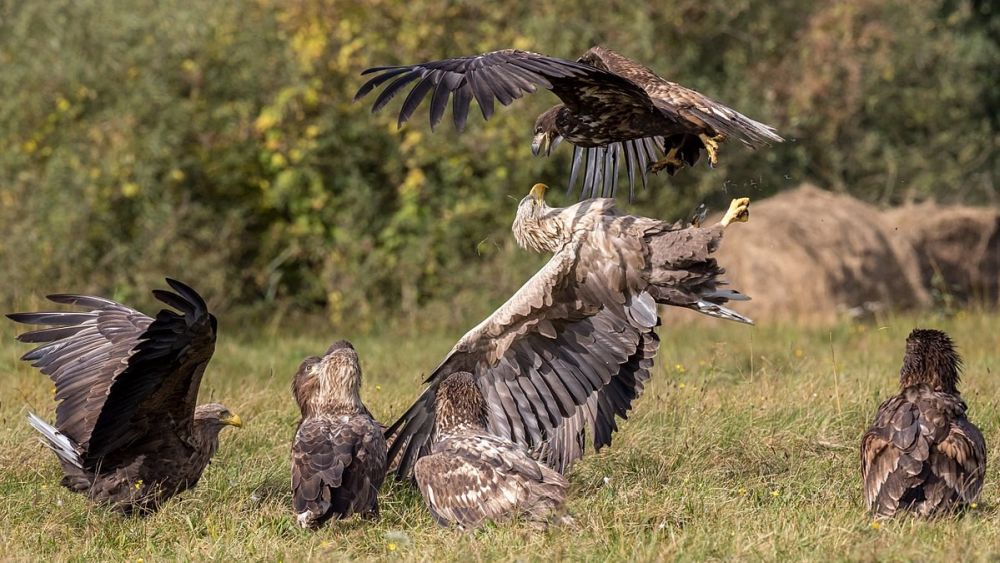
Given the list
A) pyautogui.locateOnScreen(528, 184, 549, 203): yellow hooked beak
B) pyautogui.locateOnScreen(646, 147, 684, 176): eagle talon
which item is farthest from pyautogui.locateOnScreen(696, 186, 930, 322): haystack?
pyautogui.locateOnScreen(528, 184, 549, 203): yellow hooked beak

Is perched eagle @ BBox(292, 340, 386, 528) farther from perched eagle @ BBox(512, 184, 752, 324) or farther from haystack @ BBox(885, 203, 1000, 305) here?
haystack @ BBox(885, 203, 1000, 305)

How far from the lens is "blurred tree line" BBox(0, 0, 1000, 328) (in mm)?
13766

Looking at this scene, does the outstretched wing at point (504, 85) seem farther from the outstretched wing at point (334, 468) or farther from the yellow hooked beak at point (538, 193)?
the outstretched wing at point (334, 468)

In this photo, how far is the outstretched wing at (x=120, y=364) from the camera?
584 centimetres

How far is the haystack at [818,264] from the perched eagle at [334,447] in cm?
641

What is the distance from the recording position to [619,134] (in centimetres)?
761

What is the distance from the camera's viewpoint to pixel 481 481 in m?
5.88

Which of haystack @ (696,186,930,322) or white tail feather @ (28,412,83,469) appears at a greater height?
haystack @ (696,186,930,322)

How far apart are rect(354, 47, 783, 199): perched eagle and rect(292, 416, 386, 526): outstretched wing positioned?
1544mm

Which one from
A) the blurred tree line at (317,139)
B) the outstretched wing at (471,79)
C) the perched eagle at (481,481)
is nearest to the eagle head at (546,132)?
the outstretched wing at (471,79)

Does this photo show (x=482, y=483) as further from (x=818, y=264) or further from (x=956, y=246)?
(x=956, y=246)

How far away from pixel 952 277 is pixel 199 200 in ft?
25.7

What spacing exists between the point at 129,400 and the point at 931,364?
3533mm

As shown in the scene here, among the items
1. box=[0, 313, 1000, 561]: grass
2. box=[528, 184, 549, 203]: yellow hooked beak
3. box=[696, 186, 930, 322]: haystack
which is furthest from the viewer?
box=[696, 186, 930, 322]: haystack
